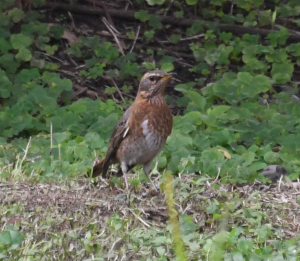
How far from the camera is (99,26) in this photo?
10.7 meters

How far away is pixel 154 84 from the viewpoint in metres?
6.42

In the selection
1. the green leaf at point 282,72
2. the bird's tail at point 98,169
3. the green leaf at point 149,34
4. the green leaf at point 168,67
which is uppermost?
the bird's tail at point 98,169

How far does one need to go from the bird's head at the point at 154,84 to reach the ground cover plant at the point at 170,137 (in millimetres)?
733

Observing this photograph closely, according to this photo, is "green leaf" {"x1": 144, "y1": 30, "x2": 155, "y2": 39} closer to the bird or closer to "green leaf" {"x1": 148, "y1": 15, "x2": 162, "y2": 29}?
"green leaf" {"x1": 148, "y1": 15, "x2": 162, "y2": 29}

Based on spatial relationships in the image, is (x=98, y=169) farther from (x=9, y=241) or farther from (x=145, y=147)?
(x=9, y=241)

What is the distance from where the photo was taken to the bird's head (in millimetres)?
6395

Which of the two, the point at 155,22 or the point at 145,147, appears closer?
the point at 145,147

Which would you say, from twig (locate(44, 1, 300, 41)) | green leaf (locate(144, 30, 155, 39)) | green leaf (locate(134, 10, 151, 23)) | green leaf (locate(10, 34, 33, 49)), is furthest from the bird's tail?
twig (locate(44, 1, 300, 41))

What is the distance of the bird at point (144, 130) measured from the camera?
20.5ft

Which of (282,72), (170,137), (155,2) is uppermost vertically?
(170,137)

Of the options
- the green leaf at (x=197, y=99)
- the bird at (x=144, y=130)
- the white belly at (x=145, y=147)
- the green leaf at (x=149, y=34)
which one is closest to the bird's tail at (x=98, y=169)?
the bird at (x=144, y=130)

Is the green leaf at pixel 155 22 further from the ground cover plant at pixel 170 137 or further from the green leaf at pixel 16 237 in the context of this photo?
the green leaf at pixel 16 237

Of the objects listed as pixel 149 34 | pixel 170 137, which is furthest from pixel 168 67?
pixel 170 137

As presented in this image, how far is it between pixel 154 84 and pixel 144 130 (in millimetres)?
434
